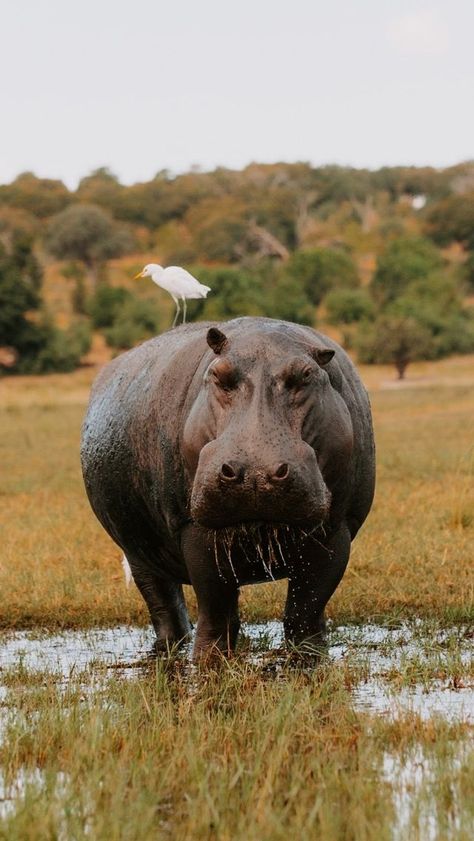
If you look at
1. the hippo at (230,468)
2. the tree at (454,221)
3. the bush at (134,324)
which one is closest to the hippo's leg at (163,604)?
the hippo at (230,468)

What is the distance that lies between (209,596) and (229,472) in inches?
43.8

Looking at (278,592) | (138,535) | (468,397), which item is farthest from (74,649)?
(468,397)

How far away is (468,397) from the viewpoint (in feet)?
98.7

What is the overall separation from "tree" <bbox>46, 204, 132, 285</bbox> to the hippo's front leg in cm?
6725

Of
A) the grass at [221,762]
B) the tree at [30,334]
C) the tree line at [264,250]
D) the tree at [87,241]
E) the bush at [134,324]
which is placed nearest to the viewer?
the grass at [221,762]

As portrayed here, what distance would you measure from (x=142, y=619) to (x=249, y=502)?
291 cm

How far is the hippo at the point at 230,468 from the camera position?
14.6 feet

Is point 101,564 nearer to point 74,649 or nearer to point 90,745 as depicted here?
point 74,649

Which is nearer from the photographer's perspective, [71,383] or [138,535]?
[138,535]

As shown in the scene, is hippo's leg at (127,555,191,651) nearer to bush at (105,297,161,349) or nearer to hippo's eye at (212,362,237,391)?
hippo's eye at (212,362,237,391)

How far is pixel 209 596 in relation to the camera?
5375 millimetres

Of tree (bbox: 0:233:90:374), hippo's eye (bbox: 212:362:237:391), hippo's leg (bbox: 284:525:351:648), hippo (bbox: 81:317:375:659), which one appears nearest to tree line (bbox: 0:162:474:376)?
tree (bbox: 0:233:90:374)

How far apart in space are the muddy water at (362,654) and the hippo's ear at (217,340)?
1.33 m

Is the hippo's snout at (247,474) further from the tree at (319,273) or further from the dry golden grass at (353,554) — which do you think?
the tree at (319,273)
